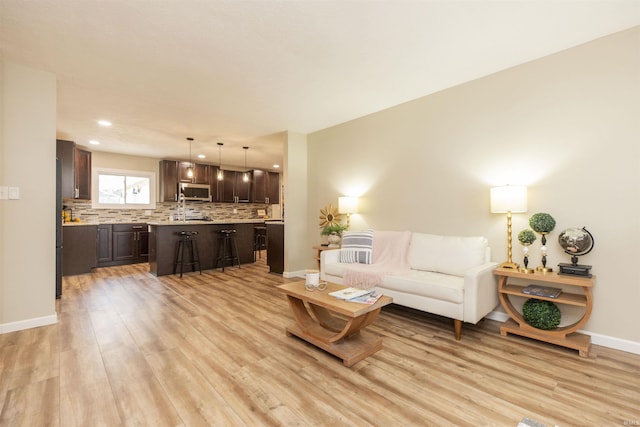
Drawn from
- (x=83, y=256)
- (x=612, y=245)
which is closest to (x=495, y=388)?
(x=612, y=245)

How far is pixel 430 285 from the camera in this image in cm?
269

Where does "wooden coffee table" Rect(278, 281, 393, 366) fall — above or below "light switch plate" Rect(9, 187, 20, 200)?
below

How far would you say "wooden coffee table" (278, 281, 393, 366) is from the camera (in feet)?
7.00

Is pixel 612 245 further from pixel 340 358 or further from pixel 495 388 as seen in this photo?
pixel 340 358

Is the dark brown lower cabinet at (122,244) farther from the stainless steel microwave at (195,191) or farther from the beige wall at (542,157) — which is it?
the beige wall at (542,157)

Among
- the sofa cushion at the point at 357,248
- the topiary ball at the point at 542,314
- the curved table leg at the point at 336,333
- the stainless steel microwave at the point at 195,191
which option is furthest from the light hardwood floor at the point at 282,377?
the stainless steel microwave at the point at 195,191

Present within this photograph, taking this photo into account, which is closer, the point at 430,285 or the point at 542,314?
the point at 542,314

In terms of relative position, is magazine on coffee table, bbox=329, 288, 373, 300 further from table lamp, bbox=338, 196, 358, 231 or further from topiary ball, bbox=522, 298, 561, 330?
table lamp, bbox=338, 196, 358, 231

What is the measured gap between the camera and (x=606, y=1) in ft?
6.61

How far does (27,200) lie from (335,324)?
127 inches

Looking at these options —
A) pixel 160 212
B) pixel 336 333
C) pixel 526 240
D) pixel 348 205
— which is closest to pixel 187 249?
pixel 160 212

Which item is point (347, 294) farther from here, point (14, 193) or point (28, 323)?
point (14, 193)

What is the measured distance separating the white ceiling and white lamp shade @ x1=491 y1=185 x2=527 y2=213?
1242 millimetres

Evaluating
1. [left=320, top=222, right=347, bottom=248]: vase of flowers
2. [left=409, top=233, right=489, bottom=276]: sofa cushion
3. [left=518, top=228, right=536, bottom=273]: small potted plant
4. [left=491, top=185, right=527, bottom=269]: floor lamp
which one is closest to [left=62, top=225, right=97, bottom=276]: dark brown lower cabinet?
[left=320, top=222, right=347, bottom=248]: vase of flowers
